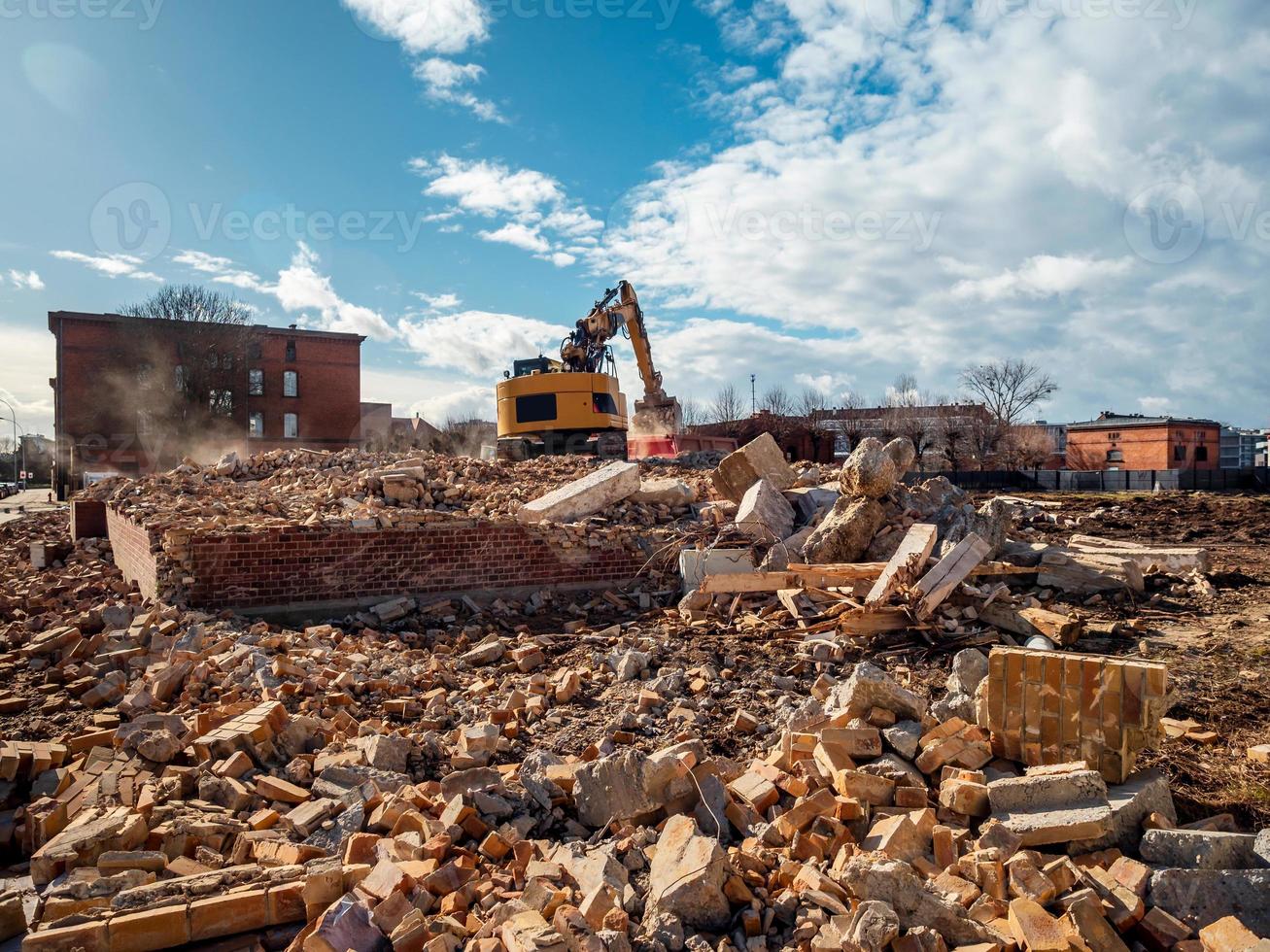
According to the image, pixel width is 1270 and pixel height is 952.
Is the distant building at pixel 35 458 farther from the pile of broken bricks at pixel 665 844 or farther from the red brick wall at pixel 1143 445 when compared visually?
the red brick wall at pixel 1143 445

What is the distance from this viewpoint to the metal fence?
79.9 feet

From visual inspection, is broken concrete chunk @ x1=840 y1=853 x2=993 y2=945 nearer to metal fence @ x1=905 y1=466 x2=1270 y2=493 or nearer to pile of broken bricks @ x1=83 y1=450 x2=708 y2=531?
pile of broken bricks @ x1=83 y1=450 x2=708 y2=531

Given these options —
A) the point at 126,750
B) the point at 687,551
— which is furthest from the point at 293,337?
the point at 126,750

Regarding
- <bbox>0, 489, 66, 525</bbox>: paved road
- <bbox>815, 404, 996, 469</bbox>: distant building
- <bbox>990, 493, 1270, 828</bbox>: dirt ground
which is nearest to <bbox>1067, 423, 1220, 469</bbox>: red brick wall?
<bbox>815, 404, 996, 469</bbox>: distant building

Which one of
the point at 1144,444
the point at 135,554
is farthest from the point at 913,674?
the point at 1144,444

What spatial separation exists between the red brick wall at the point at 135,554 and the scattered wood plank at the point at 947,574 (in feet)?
24.2

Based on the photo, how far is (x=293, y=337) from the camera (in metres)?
37.2

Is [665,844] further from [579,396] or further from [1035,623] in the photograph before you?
[579,396]

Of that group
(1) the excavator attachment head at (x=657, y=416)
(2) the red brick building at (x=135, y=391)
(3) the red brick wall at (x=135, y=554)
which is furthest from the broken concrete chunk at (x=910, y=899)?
(2) the red brick building at (x=135, y=391)

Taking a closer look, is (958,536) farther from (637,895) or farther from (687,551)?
(637,895)

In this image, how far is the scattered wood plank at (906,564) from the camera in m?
6.57

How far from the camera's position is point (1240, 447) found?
7150 centimetres

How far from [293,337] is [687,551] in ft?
115

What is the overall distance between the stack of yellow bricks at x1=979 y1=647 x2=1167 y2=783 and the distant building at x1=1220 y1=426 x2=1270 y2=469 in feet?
234
